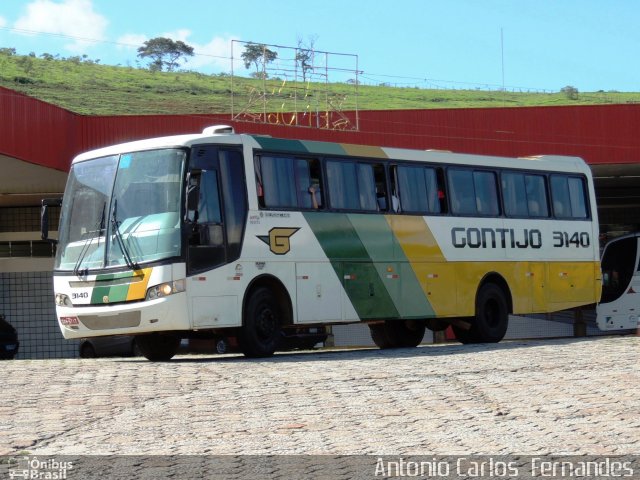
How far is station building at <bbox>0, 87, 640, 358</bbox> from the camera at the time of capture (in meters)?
31.7

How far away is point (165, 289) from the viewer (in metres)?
17.3

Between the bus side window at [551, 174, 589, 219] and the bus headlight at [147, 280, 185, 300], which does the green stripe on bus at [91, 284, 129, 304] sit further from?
the bus side window at [551, 174, 589, 219]

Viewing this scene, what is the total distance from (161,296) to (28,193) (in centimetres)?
1989

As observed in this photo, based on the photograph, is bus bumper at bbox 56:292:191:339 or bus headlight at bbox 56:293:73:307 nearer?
bus bumper at bbox 56:292:191:339

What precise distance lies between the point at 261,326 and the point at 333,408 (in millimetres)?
7635

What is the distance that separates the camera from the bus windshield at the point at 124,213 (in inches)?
688

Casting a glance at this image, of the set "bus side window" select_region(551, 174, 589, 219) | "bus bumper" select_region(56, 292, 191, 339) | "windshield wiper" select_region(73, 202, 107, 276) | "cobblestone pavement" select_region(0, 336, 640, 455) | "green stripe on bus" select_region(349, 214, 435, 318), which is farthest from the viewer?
"bus side window" select_region(551, 174, 589, 219)

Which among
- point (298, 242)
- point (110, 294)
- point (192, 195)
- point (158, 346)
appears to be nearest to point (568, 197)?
point (298, 242)

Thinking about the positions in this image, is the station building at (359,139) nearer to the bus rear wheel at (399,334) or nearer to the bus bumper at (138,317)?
the bus rear wheel at (399,334)

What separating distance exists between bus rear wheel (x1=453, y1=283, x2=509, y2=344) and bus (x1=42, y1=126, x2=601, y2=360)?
0.03m

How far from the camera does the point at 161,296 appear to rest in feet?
56.9

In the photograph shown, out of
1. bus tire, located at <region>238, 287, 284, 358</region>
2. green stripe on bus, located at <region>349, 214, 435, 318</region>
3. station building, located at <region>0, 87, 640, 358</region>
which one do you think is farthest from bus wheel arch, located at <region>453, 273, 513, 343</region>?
station building, located at <region>0, 87, 640, 358</region>

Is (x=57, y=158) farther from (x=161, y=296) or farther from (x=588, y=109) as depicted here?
(x=588, y=109)

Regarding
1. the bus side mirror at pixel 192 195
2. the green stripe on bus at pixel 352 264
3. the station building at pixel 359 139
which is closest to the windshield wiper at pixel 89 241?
the bus side mirror at pixel 192 195
